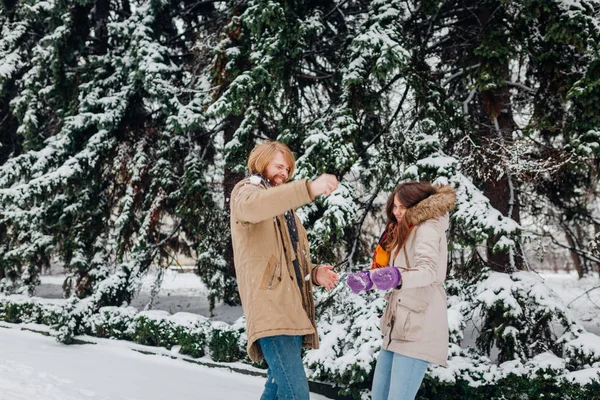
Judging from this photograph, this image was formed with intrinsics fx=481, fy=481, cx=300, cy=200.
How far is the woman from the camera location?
8.27ft

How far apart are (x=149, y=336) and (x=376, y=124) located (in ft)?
16.8

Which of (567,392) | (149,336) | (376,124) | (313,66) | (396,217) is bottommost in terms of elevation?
(149,336)

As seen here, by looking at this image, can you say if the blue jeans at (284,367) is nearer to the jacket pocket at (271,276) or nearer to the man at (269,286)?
the man at (269,286)

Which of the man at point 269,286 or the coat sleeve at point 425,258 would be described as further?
the coat sleeve at point 425,258

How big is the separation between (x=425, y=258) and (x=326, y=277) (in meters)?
0.55

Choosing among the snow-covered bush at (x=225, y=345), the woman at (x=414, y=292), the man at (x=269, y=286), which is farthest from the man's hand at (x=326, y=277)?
the snow-covered bush at (x=225, y=345)

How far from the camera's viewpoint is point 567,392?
4.00m

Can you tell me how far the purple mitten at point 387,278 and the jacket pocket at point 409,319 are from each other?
214 mm

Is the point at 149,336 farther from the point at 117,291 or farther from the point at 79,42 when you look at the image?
the point at 79,42

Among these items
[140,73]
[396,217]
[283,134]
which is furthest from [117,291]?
[396,217]

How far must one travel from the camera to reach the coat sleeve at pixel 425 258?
249 cm

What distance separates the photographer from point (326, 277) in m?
2.68

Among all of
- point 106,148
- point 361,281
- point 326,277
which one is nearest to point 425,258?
point 361,281

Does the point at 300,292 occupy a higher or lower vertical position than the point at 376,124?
lower
